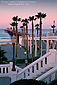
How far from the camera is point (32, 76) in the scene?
7.63 meters

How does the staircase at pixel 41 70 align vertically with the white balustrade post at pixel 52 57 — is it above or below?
below

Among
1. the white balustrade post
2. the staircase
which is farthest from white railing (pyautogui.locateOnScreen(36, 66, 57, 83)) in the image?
the white balustrade post

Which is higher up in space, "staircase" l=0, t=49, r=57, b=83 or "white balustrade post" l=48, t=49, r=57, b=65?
"white balustrade post" l=48, t=49, r=57, b=65

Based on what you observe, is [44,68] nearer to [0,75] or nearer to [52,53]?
[52,53]

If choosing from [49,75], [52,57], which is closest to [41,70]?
[52,57]

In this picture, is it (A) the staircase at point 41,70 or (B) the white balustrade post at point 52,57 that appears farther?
(B) the white balustrade post at point 52,57

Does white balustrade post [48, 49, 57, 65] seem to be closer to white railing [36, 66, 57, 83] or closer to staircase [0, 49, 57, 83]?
staircase [0, 49, 57, 83]

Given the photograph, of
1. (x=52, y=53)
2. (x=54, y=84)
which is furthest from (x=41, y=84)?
(x=52, y=53)

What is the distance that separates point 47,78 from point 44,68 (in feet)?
4.56

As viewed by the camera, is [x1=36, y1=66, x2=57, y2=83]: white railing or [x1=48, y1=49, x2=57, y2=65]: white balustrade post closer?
[x1=36, y1=66, x2=57, y2=83]: white railing

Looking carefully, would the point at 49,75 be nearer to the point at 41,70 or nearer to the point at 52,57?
the point at 52,57

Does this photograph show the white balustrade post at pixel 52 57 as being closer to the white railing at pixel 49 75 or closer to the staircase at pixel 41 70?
the staircase at pixel 41 70

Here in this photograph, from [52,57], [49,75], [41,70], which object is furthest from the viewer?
[41,70]

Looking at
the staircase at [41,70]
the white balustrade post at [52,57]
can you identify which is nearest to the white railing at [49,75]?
the staircase at [41,70]
